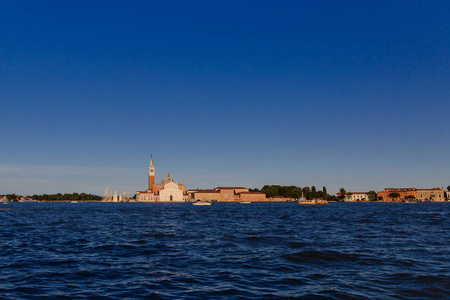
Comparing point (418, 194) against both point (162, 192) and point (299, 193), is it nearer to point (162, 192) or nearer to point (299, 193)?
point (299, 193)

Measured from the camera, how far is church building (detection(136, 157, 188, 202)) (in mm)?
165375

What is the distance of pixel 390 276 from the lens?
9602 millimetres

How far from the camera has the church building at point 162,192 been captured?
543 feet

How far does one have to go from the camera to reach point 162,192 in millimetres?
165875

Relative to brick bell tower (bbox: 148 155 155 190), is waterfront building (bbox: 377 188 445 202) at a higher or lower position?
lower

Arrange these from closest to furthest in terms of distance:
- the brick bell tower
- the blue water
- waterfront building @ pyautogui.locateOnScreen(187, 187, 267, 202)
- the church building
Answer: the blue water, the church building, waterfront building @ pyautogui.locateOnScreen(187, 187, 267, 202), the brick bell tower

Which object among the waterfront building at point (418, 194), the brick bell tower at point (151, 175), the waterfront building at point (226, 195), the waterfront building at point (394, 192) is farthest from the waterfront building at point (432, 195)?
the brick bell tower at point (151, 175)

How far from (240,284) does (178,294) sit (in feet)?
5.63

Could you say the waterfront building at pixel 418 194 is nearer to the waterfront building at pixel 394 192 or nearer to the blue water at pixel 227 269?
the waterfront building at pixel 394 192

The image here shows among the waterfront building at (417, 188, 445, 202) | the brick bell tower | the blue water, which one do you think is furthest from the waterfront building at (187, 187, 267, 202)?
the blue water

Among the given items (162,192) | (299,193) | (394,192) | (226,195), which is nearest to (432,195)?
(394,192)

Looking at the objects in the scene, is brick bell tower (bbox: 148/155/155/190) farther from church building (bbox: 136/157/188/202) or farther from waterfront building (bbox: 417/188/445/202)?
waterfront building (bbox: 417/188/445/202)

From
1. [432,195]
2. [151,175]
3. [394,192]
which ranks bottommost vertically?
[432,195]

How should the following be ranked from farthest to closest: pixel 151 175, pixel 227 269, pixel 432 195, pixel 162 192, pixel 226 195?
1. pixel 151 175
2. pixel 226 195
3. pixel 432 195
4. pixel 162 192
5. pixel 227 269
